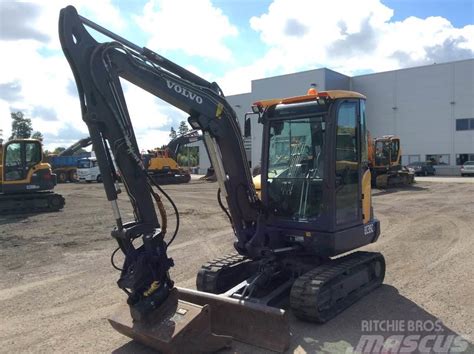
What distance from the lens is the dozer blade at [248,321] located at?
4.72 meters

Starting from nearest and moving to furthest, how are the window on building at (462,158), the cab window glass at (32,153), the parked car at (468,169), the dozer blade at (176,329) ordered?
the dozer blade at (176,329)
the cab window glass at (32,153)
the parked car at (468,169)
the window on building at (462,158)

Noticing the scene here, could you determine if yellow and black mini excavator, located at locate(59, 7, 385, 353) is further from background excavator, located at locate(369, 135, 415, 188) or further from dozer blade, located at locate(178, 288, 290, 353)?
background excavator, located at locate(369, 135, 415, 188)

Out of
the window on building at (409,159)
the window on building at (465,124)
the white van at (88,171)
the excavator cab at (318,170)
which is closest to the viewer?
the excavator cab at (318,170)

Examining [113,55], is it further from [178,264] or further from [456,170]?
[456,170]

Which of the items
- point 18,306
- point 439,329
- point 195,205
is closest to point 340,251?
point 439,329

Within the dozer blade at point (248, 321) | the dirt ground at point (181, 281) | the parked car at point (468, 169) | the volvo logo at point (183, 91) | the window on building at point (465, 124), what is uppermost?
the window on building at point (465, 124)

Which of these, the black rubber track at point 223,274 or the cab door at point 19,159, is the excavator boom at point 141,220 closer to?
the black rubber track at point 223,274

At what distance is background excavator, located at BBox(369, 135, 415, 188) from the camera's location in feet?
89.5

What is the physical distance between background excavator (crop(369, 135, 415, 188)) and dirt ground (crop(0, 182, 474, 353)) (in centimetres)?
1253

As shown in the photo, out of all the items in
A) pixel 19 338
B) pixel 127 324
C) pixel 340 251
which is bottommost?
pixel 19 338

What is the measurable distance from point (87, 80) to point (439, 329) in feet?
15.7

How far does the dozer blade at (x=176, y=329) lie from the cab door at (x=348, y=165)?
7.73 feet

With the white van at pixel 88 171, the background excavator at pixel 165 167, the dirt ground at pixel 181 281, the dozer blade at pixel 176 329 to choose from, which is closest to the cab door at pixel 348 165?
the dirt ground at pixel 181 281

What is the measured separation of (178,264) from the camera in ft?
28.5
